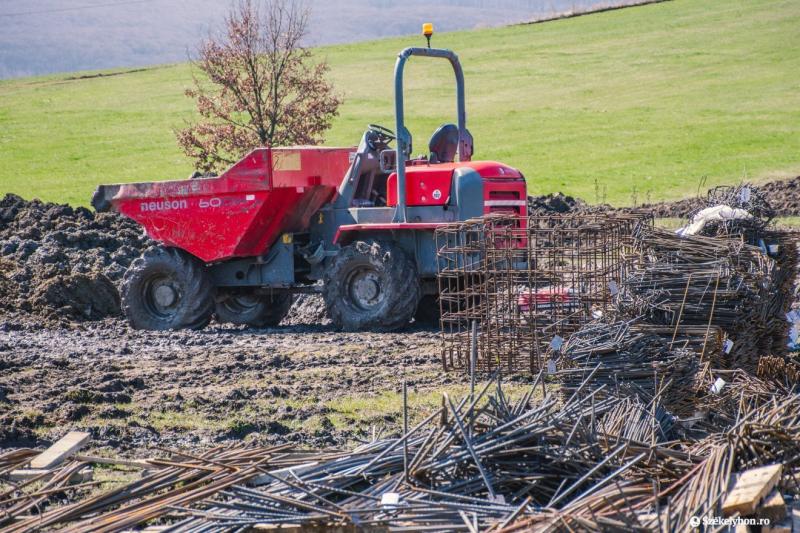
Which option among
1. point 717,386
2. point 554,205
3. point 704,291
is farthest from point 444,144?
point 554,205

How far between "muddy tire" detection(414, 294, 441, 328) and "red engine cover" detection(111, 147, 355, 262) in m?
1.86

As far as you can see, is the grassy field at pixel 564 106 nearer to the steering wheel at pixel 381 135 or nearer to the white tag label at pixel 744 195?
the steering wheel at pixel 381 135

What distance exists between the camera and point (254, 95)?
2391 cm

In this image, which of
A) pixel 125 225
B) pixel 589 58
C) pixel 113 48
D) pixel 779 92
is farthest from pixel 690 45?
pixel 113 48

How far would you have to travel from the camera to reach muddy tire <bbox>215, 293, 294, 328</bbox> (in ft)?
49.1

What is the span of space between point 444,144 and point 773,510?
9.37 m

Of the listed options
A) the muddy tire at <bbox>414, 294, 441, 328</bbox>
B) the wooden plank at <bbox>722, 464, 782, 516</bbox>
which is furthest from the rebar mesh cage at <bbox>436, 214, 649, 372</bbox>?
the wooden plank at <bbox>722, 464, 782, 516</bbox>

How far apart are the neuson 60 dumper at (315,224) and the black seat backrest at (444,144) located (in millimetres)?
15

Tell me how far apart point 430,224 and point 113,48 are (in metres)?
180

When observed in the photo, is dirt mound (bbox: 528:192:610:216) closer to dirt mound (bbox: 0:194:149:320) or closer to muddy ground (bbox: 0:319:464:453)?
dirt mound (bbox: 0:194:149:320)

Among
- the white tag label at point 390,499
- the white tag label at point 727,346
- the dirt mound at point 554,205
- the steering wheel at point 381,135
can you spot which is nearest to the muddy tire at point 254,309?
the steering wheel at point 381,135

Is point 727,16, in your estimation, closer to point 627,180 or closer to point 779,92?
point 779,92

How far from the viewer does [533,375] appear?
9945mm

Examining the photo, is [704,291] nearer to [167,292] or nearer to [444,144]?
[444,144]
